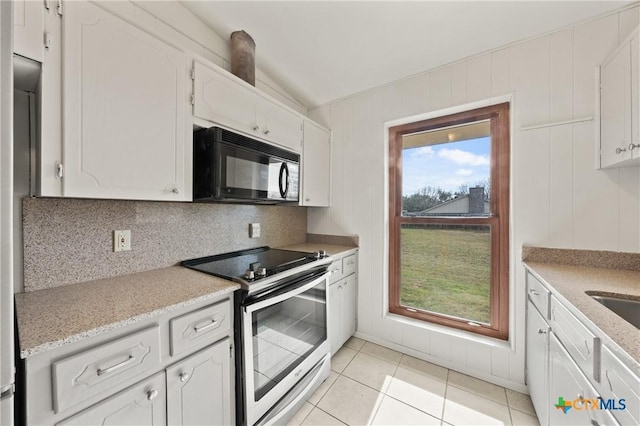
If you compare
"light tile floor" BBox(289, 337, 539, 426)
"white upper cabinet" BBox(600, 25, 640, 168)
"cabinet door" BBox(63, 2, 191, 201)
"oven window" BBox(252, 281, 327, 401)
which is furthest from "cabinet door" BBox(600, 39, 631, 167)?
"cabinet door" BBox(63, 2, 191, 201)

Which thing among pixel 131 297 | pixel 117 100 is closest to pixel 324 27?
pixel 117 100

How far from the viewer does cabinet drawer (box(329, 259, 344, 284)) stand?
1.99 metres

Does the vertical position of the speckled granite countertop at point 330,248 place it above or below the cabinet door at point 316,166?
below

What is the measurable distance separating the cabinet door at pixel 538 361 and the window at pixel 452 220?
0.30 meters

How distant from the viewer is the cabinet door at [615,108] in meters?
1.25

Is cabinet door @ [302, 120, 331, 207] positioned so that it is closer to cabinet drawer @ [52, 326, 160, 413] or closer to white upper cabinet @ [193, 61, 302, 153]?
white upper cabinet @ [193, 61, 302, 153]

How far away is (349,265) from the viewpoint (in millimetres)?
2309

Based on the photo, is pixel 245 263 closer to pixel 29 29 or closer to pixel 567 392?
pixel 29 29

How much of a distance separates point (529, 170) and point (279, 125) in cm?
187

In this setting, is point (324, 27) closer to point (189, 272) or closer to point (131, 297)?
point (189, 272)

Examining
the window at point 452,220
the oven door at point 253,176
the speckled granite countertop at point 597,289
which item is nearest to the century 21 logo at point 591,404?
the speckled granite countertop at point 597,289

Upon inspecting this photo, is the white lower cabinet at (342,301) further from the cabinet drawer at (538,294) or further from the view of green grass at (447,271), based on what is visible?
the cabinet drawer at (538,294)

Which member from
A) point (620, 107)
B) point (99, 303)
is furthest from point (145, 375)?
point (620, 107)

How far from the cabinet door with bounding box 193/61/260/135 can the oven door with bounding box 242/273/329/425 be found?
1.12 meters
